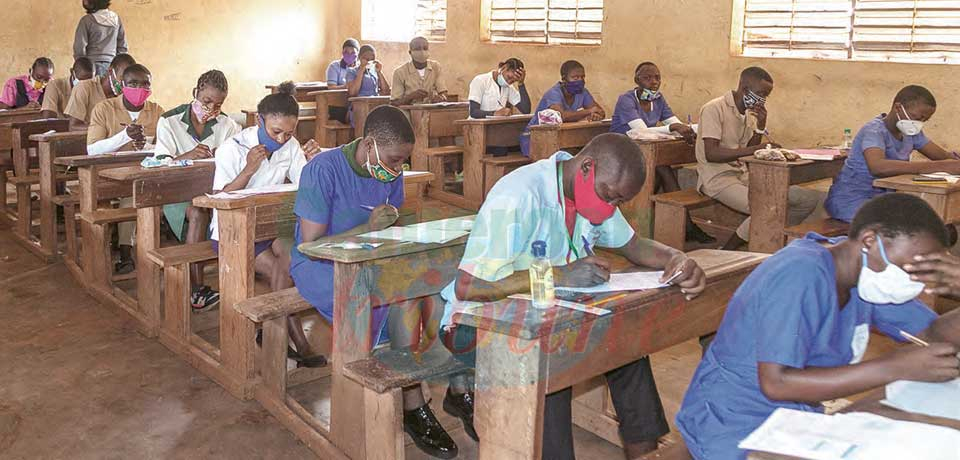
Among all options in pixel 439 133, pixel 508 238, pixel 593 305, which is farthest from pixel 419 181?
pixel 439 133

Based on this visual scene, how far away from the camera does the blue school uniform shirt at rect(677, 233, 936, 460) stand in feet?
7.06

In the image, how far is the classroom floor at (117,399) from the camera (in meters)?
3.62

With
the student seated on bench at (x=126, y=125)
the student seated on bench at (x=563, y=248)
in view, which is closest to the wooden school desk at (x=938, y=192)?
the student seated on bench at (x=563, y=248)

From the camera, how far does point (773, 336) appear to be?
2146 mm

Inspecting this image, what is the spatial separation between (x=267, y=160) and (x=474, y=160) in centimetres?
304

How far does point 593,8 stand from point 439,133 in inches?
110

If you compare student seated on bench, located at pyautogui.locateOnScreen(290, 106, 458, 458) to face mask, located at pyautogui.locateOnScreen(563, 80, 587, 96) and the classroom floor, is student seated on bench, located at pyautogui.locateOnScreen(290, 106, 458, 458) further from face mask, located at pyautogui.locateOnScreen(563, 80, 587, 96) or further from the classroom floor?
face mask, located at pyautogui.locateOnScreen(563, 80, 587, 96)

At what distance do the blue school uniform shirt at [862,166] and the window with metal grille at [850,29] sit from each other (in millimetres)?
2009

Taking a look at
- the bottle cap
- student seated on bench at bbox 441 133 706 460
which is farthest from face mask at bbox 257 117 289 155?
the bottle cap

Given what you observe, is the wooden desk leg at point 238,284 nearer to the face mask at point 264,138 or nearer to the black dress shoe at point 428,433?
the face mask at point 264,138

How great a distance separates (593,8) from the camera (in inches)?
397

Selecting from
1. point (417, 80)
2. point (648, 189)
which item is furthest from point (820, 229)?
point (417, 80)

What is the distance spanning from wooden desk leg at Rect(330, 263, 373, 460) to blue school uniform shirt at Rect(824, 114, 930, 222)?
140 inches

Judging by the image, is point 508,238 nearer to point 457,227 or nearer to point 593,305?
point 593,305
